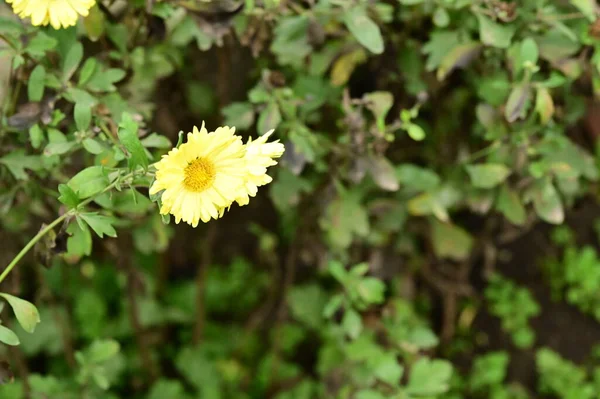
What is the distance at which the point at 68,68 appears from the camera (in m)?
1.14

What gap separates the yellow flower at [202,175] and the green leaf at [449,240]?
34.7 inches

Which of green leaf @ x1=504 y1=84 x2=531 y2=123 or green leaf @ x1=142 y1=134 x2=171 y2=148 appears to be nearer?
green leaf @ x1=142 y1=134 x2=171 y2=148

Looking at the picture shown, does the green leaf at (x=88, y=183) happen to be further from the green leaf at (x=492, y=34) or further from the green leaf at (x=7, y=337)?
the green leaf at (x=492, y=34)

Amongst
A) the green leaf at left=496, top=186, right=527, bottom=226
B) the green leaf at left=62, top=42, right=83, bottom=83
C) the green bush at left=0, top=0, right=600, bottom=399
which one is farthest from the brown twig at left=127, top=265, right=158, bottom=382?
the green leaf at left=496, top=186, right=527, bottom=226

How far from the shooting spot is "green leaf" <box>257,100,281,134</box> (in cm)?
123

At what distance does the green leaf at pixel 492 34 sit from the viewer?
1.21m

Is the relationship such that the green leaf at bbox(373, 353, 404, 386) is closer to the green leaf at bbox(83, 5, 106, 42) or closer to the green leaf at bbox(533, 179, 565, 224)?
the green leaf at bbox(533, 179, 565, 224)

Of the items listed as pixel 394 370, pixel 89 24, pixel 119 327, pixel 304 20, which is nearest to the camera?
pixel 89 24

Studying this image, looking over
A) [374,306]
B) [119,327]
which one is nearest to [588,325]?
[374,306]

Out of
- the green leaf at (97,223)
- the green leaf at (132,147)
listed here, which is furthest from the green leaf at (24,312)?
the green leaf at (132,147)

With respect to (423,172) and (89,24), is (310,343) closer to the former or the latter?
(423,172)

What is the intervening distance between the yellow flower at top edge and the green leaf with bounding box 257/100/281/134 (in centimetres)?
37

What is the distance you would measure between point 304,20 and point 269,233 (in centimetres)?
95

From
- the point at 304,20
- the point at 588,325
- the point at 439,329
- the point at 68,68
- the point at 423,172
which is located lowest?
the point at 588,325
